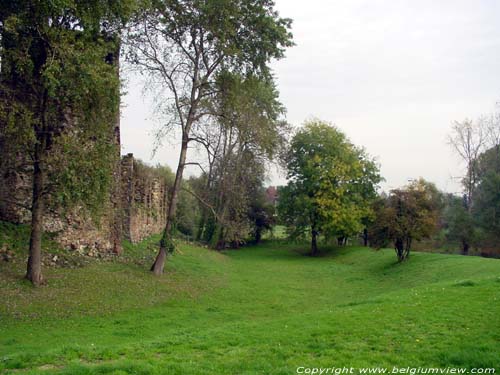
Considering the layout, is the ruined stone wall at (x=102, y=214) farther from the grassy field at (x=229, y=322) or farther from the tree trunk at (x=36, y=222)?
the grassy field at (x=229, y=322)

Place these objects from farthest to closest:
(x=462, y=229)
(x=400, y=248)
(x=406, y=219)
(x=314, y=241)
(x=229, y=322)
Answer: (x=314, y=241) < (x=462, y=229) < (x=400, y=248) < (x=406, y=219) < (x=229, y=322)

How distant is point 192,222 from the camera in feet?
158

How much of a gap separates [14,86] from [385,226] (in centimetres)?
1958

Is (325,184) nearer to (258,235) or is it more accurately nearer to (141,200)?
(258,235)

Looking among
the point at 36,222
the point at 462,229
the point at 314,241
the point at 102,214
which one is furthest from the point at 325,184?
the point at 36,222

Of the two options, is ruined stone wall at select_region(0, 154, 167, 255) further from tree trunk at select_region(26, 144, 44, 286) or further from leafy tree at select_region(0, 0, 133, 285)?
leafy tree at select_region(0, 0, 133, 285)

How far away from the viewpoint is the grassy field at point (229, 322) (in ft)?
22.2

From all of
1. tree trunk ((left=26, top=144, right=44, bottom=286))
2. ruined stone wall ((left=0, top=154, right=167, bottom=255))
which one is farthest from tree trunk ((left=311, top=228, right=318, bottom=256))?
tree trunk ((left=26, top=144, right=44, bottom=286))

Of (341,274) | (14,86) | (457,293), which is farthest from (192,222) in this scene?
(457,293)

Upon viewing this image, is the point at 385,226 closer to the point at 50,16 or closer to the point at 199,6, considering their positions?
the point at 199,6

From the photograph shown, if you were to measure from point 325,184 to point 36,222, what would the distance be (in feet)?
89.6

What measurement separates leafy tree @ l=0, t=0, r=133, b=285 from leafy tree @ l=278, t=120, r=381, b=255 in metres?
25.4

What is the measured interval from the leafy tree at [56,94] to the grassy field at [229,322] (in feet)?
7.43

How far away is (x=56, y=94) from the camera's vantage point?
12.4 meters
